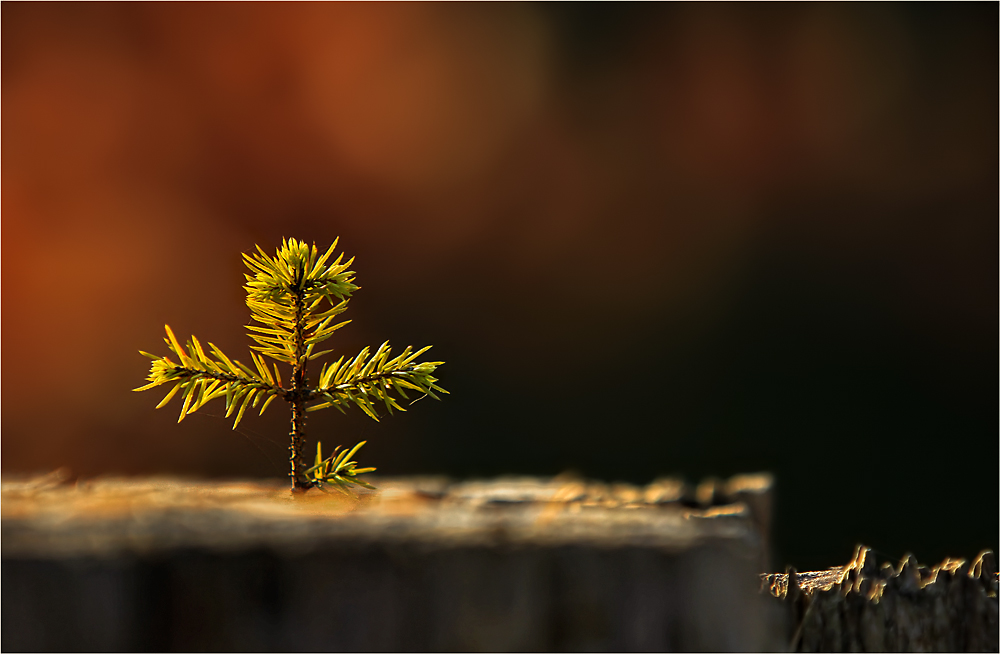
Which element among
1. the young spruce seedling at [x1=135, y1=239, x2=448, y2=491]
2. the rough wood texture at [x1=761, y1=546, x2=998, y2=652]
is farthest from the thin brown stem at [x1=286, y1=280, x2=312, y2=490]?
the rough wood texture at [x1=761, y1=546, x2=998, y2=652]

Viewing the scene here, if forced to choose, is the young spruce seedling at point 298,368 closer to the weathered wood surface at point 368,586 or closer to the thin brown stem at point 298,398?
the thin brown stem at point 298,398

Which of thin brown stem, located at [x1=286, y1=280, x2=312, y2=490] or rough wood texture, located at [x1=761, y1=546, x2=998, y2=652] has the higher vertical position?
thin brown stem, located at [x1=286, y1=280, x2=312, y2=490]

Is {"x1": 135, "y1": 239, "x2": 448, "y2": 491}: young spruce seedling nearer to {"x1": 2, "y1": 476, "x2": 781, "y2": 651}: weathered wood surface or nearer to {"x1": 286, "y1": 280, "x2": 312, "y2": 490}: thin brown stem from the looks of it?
{"x1": 286, "y1": 280, "x2": 312, "y2": 490}: thin brown stem

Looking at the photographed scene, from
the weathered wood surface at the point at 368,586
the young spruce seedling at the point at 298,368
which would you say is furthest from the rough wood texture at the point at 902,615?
the young spruce seedling at the point at 298,368

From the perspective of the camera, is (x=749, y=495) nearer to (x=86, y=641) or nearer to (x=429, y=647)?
(x=429, y=647)

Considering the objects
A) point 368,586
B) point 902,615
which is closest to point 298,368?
point 368,586

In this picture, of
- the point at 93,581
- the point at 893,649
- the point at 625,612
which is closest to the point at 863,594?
the point at 893,649

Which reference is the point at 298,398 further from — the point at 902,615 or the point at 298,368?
the point at 902,615
